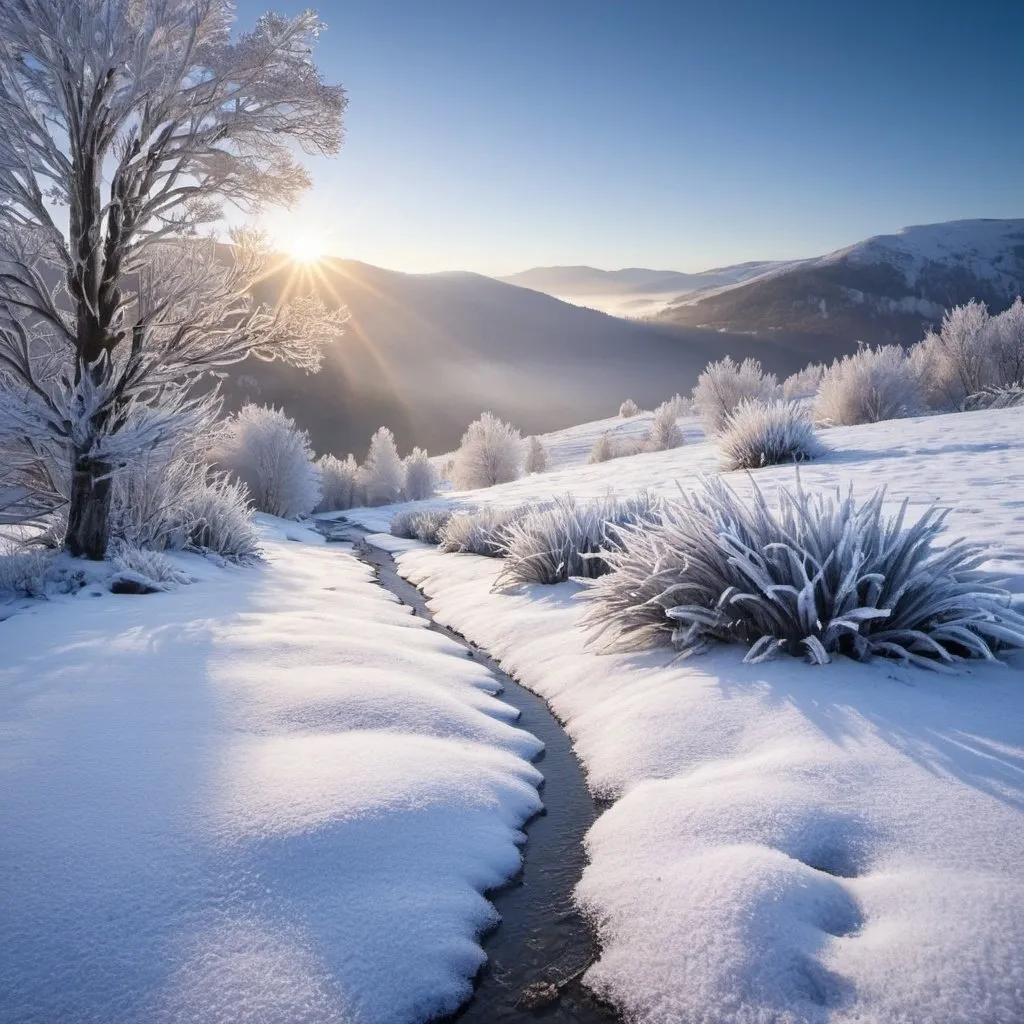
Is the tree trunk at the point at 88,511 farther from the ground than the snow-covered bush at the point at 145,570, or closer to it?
farther from the ground

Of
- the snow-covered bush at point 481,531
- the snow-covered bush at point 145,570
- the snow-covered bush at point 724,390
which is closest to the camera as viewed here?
the snow-covered bush at point 145,570

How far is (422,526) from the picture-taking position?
12.3 meters

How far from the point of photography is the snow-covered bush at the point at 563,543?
17.1 ft

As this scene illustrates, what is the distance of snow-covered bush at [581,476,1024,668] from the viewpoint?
2.44 m

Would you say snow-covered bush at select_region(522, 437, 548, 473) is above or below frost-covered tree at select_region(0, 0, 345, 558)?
below

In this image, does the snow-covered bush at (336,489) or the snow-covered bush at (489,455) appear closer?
the snow-covered bush at (489,455)

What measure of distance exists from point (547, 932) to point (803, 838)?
2.07 ft

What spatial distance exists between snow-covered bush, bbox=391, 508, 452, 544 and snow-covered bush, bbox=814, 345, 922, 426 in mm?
8700

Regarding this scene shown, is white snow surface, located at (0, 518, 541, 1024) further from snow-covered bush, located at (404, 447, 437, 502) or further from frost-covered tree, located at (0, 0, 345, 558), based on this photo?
snow-covered bush, located at (404, 447, 437, 502)

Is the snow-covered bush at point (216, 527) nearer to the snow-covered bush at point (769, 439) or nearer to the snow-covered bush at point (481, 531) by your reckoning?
the snow-covered bush at point (481, 531)

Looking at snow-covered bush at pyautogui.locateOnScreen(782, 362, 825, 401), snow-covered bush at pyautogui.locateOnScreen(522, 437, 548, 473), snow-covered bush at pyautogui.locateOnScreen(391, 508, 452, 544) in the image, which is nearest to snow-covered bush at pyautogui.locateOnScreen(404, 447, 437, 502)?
snow-covered bush at pyautogui.locateOnScreen(522, 437, 548, 473)

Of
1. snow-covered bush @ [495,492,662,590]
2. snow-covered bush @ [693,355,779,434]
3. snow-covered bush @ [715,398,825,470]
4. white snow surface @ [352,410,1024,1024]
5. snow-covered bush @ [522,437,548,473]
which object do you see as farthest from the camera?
snow-covered bush @ [522,437,548,473]

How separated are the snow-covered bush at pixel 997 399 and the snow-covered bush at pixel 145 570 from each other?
1118 centimetres

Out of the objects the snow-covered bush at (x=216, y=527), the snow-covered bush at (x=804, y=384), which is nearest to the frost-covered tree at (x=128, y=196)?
the snow-covered bush at (x=216, y=527)
